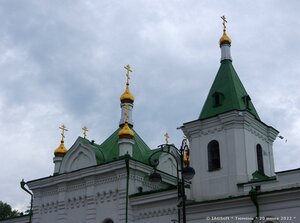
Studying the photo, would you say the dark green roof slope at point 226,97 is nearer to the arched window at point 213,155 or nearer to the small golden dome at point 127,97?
the arched window at point 213,155

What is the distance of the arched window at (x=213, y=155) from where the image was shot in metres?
21.8

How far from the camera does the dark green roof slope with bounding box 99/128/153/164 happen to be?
86.9 ft

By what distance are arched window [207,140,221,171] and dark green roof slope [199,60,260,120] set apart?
141 cm

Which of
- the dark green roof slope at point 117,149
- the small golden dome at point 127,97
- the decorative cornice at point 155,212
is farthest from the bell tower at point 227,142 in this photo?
the small golden dome at point 127,97

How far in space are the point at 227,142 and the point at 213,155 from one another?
1.03 m

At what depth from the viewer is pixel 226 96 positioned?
22906 millimetres

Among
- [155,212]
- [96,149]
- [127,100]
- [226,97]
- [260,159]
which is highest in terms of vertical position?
[127,100]

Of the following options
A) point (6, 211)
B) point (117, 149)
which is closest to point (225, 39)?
point (117, 149)

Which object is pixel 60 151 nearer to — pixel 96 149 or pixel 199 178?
pixel 96 149

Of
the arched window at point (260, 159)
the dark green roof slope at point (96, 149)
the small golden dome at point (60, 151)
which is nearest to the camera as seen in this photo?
the arched window at point (260, 159)

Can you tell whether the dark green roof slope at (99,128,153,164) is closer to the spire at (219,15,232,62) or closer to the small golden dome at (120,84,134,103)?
the small golden dome at (120,84,134,103)

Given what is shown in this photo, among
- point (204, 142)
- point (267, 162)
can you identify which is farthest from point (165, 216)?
point (267, 162)

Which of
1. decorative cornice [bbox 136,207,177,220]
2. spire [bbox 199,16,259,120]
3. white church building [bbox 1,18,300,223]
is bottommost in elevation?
decorative cornice [bbox 136,207,177,220]

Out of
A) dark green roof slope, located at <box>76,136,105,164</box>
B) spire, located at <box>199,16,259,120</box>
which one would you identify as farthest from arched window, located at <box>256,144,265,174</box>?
dark green roof slope, located at <box>76,136,105,164</box>
